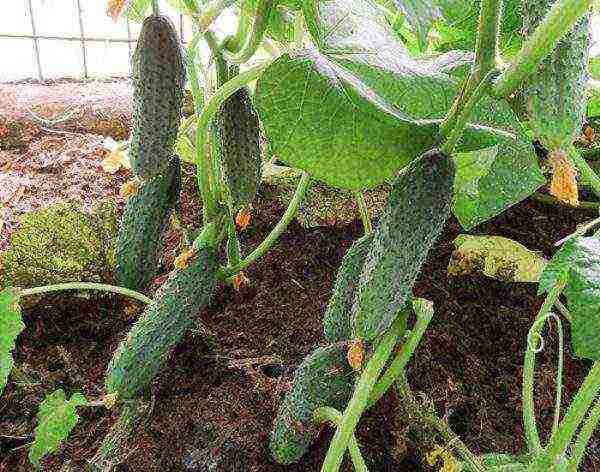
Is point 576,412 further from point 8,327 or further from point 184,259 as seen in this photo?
point 8,327

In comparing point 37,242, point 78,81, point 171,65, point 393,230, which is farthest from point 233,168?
point 78,81

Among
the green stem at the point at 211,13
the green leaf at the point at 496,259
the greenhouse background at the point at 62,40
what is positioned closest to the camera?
A: the green stem at the point at 211,13

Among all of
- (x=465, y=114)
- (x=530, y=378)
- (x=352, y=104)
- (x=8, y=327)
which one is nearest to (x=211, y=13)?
(x=352, y=104)

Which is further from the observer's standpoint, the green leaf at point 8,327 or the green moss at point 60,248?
the green moss at point 60,248

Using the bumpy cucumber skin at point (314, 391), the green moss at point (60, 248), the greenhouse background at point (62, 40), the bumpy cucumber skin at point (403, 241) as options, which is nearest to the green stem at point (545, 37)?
the bumpy cucumber skin at point (403, 241)

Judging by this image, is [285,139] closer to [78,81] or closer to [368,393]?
[368,393]

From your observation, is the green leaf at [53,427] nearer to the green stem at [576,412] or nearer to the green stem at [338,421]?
the green stem at [338,421]
